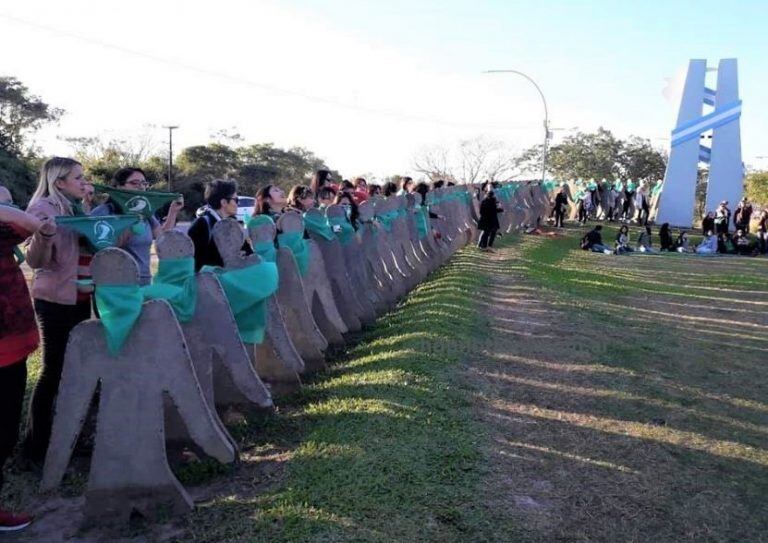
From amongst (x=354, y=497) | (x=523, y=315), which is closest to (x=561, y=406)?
(x=354, y=497)

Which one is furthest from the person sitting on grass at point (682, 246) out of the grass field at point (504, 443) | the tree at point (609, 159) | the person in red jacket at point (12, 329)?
the tree at point (609, 159)

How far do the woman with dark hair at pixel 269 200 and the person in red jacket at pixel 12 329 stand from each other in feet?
8.37

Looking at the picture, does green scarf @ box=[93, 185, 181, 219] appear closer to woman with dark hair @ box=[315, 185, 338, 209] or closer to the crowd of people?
the crowd of people

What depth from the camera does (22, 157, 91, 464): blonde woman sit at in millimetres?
3668

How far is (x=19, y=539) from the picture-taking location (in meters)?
3.18

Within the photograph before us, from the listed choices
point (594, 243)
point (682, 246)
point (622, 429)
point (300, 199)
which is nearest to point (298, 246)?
point (300, 199)

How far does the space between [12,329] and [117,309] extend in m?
0.47

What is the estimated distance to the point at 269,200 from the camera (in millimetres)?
5750

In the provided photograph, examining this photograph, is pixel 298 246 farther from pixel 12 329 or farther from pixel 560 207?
pixel 560 207

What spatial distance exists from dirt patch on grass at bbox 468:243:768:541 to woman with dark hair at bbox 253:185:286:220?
7.31 ft

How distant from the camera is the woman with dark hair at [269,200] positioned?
573cm

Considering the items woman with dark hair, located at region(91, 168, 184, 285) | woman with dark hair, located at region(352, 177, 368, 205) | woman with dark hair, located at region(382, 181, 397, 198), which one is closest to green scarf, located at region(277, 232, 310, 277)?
woman with dark hair, located at region(91, 168, 184, 285)

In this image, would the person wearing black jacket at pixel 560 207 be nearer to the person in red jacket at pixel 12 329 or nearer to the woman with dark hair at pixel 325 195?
the woman with dark hair at pixel 325 195

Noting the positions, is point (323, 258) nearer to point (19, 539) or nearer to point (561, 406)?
point (561, 406)
